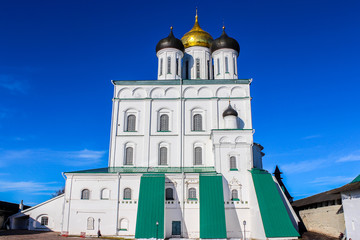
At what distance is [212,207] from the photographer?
751 inches

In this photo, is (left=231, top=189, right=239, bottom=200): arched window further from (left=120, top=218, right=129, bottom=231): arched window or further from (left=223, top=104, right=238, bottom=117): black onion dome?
(left=120, top=218, right=129, bottom=231): arched window

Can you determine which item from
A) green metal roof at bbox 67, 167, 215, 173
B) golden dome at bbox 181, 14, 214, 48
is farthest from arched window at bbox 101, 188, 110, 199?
golden dome at bbox 181, 14, 214, 48

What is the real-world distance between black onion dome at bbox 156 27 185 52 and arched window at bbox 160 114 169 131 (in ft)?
21.1

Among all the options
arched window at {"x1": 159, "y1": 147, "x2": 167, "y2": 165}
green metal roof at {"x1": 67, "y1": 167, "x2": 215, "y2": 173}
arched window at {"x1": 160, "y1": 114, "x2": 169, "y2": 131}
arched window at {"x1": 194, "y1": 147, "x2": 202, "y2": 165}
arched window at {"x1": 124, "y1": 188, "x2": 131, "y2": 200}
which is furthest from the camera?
arched window at {"x1": 160, "y1": 114, "x2": 169, "y2": 131}

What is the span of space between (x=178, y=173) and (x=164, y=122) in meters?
4.74

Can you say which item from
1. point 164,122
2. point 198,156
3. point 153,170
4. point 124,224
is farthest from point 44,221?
point 198,156

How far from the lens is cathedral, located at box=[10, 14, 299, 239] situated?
63.1 ft

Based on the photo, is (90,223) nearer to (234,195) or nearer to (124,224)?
(124,224)

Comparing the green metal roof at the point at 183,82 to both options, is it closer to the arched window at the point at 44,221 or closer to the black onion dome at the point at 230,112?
the black onion dome at the point at 230,112

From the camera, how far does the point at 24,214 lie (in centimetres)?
2477

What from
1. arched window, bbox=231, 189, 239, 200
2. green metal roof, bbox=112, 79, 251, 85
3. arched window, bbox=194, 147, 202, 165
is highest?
green metal roof, bbox=112, 79, 251, 85

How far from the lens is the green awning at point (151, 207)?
1822cm

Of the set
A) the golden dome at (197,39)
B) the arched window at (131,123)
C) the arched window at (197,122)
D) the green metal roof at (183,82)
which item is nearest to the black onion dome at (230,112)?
the arched window at (197,122)

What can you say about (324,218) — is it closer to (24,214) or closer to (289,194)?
(289,194)
